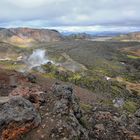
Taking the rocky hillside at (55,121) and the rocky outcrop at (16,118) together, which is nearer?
the rocky outcrop at (16,118)

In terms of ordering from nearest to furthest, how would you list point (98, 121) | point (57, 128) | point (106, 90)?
point (57, 128) < point (98, 121) < point (106, 90)

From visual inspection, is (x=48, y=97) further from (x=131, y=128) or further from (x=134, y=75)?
(x=134, y=75)

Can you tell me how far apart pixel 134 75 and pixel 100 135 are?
461 feet

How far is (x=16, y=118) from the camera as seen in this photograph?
27.8 meters

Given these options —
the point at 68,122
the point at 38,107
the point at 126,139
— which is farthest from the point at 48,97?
the point at 126,139

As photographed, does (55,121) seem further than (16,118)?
Yes

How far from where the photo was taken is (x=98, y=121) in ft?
114

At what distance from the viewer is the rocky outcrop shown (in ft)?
88.9

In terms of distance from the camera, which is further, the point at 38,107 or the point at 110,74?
the point at 110,74

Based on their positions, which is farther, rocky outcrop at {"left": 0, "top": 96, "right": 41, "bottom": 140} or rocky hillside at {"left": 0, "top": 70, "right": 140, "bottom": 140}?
rocky hillside at {"left": 0, "top": 70, "right": 140, "bottom": 140}

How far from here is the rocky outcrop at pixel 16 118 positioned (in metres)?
27.1

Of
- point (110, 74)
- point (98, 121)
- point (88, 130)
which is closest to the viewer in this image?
point (88, 130)

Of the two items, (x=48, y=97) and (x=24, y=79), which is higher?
(x=48, y=97)

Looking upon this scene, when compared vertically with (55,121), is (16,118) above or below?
above
